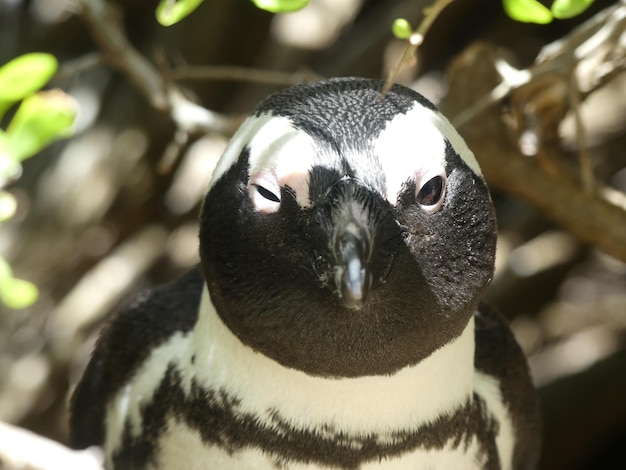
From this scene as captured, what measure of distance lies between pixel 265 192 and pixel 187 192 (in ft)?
4.58

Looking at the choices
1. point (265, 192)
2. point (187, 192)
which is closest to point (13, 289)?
point (265, 192)

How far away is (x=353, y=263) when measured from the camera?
97 cm

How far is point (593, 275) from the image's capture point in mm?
2955

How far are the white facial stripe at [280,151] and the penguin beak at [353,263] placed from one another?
8cm

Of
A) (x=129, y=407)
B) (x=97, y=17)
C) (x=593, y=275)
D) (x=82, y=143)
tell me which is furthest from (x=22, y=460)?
(x=593, y=275)

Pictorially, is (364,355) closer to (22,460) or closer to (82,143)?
(22,460)

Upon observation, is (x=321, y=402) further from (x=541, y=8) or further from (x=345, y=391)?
(x=541, y=8)

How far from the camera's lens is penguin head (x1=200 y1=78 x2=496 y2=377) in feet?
3.37

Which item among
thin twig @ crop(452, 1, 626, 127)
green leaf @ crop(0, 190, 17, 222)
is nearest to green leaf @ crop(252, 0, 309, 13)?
green leaf @ crop(0, 190, 17, 222)

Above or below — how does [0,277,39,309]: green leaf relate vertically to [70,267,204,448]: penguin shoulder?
above

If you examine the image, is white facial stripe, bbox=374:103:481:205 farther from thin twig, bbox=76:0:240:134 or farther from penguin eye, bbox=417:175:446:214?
thin twig, bbox=76:0:240:134

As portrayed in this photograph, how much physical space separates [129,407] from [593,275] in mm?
1906

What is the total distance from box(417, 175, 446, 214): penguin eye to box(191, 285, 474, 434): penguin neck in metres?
0.20

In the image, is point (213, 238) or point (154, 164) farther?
point (154, 164)
